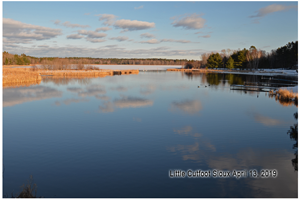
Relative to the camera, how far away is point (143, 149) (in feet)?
47.4

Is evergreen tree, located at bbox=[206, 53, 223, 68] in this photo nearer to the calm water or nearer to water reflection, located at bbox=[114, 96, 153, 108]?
water reflection, located at bbox=[114, 96, 153, 108]

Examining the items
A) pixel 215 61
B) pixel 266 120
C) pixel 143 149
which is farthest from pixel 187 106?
pixel 215 61

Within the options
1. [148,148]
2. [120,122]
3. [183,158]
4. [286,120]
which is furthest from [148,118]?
[286,120]

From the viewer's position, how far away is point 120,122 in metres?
20.7

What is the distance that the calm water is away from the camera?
10.4m

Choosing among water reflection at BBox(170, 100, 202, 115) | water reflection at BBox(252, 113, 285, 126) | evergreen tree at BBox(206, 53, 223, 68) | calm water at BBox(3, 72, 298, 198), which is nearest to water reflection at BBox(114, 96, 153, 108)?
calm water at BBox(3, 72, 298, 198)

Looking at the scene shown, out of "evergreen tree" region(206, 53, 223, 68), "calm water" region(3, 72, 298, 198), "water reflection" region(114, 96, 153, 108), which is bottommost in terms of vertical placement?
"calm water" region(3, 72, 298, 198)

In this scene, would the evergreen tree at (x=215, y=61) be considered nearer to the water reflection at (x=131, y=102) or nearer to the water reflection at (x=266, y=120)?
the water reflection at (x=131, y=102)

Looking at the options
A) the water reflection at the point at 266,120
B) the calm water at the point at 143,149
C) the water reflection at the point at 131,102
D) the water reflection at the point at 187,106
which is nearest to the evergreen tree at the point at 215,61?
the water reflection at the point at 187,106

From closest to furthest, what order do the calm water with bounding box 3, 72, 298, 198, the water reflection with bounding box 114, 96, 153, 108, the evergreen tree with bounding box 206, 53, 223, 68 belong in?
the calm water with bounding box 3, 72, 298, 198
the water reflection with bounding box 114, 96, 153, 108
the evergreen tree with bounding box 206, 53, 223, 68

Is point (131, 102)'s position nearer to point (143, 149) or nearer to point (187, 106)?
point (187, 106)

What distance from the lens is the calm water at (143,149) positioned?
10375 mm

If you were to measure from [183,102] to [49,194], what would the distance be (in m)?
23.1

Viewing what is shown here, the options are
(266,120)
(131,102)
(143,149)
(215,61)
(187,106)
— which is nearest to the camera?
(143,149)
